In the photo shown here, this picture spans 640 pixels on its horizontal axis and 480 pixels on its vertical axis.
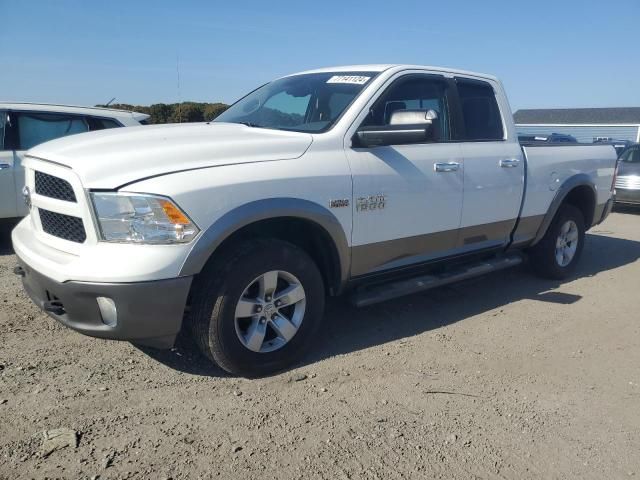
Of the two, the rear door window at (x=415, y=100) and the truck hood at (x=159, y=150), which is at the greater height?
the rear door window at (x=415, y=100)

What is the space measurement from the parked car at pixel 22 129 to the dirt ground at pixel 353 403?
1980 millimetres

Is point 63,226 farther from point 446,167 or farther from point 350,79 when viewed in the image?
point 446,167

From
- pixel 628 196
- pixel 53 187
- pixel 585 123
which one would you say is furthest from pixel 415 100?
pixel 585 123

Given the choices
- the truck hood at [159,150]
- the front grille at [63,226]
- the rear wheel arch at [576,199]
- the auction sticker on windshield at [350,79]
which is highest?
the auction sticker on windshield at [350,79]

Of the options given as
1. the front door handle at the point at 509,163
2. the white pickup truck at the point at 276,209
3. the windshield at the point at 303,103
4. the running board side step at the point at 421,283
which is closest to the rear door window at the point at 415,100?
the white pickup truck at the point at 276,209

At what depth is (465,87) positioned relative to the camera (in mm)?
4801

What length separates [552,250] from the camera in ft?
18.9

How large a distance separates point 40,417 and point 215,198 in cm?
148

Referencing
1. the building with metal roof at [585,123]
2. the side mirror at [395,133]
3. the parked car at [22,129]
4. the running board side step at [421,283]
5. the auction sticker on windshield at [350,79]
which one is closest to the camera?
the side mirror at [395,133]

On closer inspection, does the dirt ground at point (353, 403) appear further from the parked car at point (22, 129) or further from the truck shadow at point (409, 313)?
the parked car at point (22, 129)

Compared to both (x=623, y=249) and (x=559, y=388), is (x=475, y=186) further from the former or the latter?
(x=623, y=249)

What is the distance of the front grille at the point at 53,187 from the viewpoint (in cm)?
309

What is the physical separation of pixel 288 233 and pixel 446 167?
142cm

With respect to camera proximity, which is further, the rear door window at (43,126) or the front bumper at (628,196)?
the front bumper at (628,196)
